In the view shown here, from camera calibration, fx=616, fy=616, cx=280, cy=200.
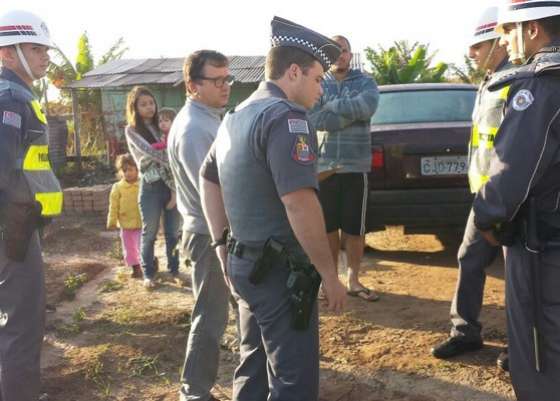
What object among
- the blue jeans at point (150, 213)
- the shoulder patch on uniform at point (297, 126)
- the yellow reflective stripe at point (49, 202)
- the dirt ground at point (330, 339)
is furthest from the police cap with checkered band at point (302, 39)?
the blue jeans at point (150, 213)

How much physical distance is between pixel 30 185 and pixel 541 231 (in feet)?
7.84

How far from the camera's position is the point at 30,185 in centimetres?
310

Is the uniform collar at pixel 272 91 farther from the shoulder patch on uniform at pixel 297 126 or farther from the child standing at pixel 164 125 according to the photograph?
the child standing at pixel 164 125

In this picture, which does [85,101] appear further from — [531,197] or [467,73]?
[531,197]

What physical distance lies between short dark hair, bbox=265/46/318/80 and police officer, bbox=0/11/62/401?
1.33 metres

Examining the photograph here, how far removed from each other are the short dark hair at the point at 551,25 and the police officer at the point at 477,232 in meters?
0.70

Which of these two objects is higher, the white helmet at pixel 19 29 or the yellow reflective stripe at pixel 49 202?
the white helmet at pixel 19 29

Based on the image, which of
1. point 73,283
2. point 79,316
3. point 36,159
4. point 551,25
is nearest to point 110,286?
point 73,283

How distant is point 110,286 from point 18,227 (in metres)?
2.83

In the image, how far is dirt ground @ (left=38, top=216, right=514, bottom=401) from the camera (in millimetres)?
3584

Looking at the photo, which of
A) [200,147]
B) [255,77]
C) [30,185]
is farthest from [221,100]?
[255,77]

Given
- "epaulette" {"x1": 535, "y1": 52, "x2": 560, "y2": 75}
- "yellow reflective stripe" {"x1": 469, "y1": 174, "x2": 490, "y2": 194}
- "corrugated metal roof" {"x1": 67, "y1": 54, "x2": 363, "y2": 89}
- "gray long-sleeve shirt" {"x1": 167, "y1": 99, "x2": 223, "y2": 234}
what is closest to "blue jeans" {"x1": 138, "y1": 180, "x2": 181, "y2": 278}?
"gray long-sleeve shirt" {"x1": 167, "y1": 99, "x2": 223, "y2": 234}

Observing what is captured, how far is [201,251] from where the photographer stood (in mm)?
3264

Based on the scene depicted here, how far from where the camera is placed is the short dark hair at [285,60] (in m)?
2.41
